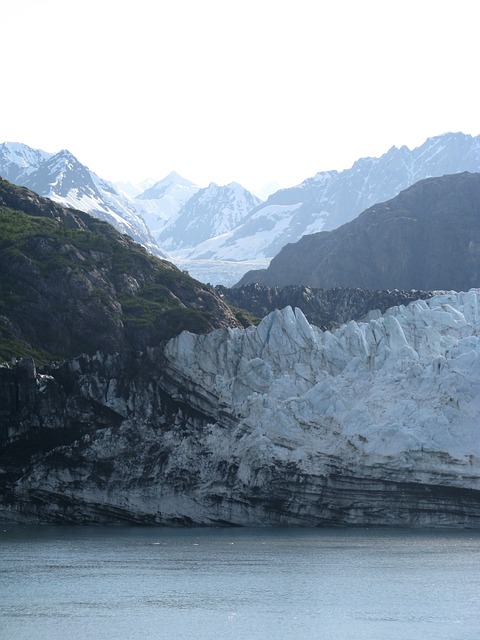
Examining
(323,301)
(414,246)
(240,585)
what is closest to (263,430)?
(240,585)

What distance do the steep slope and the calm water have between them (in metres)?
28.8

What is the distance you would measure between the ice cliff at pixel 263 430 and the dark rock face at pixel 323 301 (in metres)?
28.2

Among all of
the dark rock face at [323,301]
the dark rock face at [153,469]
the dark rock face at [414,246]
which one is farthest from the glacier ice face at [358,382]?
the dark rock face at [414,246]

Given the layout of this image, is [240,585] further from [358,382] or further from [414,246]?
[414,246]

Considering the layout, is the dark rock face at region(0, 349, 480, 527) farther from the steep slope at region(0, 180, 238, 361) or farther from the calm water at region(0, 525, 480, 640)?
the steep slope at region(0, 180, 238, 361)

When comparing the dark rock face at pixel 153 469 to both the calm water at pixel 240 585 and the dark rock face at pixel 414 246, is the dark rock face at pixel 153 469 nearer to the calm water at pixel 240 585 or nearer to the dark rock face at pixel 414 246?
the calm water at pixel 240 585

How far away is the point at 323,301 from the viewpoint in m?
121

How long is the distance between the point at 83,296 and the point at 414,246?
6828 cm

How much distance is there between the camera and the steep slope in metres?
99.1

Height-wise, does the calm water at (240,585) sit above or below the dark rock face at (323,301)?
below

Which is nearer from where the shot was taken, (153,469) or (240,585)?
(240,585)

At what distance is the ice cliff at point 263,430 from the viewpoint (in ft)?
232

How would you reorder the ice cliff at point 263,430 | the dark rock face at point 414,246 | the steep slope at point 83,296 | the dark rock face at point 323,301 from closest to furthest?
the ice cliff at point 263,430 < the steep slope at point 83,296 < the dark rock face at point 323,301 < the dark rock face at point 414,246

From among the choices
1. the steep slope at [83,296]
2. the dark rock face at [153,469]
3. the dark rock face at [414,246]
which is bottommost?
the dark rock face at [153,469]
